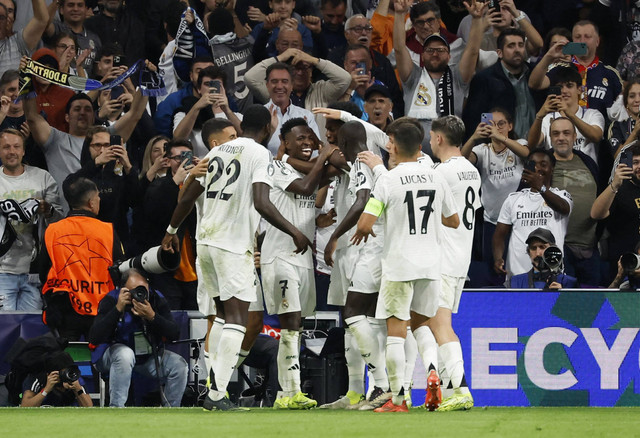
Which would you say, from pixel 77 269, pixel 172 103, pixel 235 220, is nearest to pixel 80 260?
pixel 77 269

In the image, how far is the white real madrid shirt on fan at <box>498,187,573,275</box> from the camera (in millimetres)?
13320

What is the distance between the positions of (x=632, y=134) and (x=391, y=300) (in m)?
6.09

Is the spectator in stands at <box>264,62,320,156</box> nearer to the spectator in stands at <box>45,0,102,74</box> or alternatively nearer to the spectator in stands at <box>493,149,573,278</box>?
the spectator in stands at <box>493,149,573,278</box>

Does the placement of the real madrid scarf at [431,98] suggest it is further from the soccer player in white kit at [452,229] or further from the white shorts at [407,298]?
the white shorts at [407,298]

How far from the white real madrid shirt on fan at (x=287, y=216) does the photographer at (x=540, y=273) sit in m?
2.73

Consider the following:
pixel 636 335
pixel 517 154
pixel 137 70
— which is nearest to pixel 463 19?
pixel 517 154

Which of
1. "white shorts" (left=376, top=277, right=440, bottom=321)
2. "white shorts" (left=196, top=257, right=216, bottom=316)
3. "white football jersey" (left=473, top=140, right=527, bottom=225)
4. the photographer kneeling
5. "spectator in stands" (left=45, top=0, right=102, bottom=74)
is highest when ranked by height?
"spectator in stands" (left=45, top=0, right=102, bottom=74)

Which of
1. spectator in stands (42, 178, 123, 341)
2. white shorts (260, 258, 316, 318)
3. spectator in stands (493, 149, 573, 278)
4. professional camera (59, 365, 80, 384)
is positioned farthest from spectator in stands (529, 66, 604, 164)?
professional camera (59, 365, 80, 384)

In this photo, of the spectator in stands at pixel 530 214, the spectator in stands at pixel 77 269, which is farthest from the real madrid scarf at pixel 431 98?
the spectator in stands at pixel 77 269

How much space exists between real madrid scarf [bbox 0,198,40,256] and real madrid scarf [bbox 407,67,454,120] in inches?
193

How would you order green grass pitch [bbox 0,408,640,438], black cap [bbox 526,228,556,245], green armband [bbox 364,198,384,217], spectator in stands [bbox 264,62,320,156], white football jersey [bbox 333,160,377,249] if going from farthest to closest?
spectator in stands [bbox 264,62,320,156] → black cap [bbox 526,228,556,245] → white football jersey [bbox 333,160,377,249] → green armband [bbox 364,198,384,217] → green grass pitch [bbox 0,408,640,438]

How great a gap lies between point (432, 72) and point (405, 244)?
5.99 meters

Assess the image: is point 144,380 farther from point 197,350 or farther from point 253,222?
point 253,222

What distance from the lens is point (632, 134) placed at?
1412 centimetres
